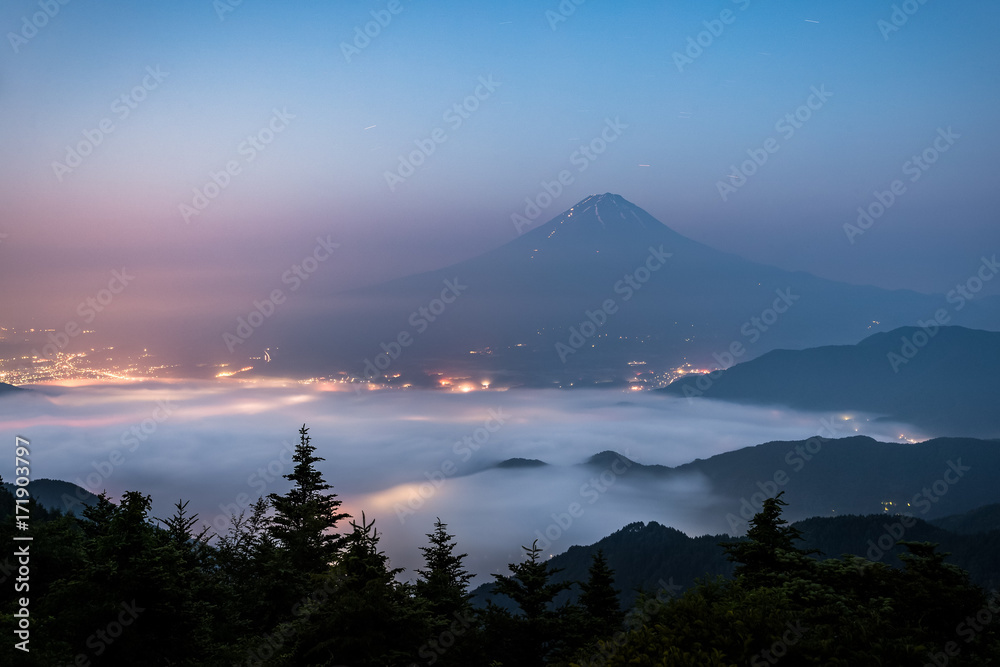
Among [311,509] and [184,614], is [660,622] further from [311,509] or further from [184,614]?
[311,509]

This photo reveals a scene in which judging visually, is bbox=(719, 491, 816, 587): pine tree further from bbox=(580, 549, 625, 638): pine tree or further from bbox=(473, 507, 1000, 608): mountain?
bbox=(473, 507, 1000, 608): mountain

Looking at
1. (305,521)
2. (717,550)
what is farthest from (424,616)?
(717,550)

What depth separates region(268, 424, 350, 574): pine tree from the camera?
2298cm

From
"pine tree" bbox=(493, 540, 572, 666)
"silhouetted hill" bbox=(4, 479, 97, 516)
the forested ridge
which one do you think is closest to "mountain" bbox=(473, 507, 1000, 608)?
"silhouetted hill" bbox=(4, 479, 97, 516)

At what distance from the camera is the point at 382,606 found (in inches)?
473

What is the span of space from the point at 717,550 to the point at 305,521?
15197cm

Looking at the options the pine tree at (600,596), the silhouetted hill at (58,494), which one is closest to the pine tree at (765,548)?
the pine tree at (600,596)

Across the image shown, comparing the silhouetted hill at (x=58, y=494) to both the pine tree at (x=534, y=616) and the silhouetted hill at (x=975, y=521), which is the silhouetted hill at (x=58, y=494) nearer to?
the pine tree at (x=534, y=616)

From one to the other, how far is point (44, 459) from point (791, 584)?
9403 inches

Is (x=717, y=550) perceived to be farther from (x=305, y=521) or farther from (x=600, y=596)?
(x=305, y=521)

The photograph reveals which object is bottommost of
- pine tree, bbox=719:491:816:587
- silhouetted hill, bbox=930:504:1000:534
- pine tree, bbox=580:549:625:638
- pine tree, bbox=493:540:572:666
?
silhouetted hill, bbox=930:504:1000:534

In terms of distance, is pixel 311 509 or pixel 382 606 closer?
pixel 382 606

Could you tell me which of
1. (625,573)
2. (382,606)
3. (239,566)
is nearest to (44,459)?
(625,573)

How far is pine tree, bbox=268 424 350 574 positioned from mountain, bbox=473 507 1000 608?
119196 millimetres
